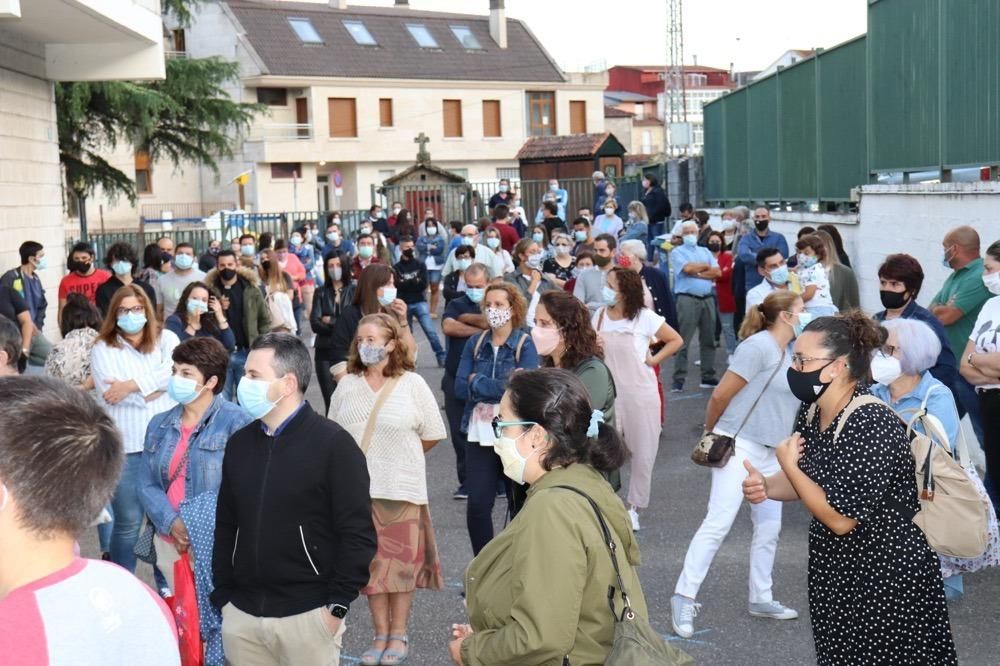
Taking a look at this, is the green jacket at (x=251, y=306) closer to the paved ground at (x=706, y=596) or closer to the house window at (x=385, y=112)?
the paved ground at (x=706, y=596)

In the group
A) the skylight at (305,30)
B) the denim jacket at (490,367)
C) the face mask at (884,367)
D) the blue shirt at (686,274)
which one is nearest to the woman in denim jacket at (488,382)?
the denim jacket at (490,367)

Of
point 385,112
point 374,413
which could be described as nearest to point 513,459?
point 374,413

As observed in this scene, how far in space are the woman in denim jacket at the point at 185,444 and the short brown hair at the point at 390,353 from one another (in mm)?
773

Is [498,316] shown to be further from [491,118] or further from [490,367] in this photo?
[491,118]

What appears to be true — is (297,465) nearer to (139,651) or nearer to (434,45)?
(139,651)

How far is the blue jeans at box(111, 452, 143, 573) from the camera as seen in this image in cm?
724

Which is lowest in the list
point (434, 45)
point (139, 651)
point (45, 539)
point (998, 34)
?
point (139, 651)

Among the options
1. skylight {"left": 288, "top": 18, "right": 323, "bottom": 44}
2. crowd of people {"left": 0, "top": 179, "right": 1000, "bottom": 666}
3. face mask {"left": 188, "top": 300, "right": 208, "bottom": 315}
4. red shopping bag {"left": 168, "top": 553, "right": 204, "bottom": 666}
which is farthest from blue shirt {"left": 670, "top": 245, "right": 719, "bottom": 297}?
skylight {"left": 288, "top": 18, "right": 323, "bottom": 44}

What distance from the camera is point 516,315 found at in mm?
7695

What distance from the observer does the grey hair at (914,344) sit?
21.1ft

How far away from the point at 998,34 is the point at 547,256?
7.00 metres

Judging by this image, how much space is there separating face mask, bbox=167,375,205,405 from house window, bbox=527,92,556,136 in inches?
2312

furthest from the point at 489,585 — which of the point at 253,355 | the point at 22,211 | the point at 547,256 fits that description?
the point at 22,211

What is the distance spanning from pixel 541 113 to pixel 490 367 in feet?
190
